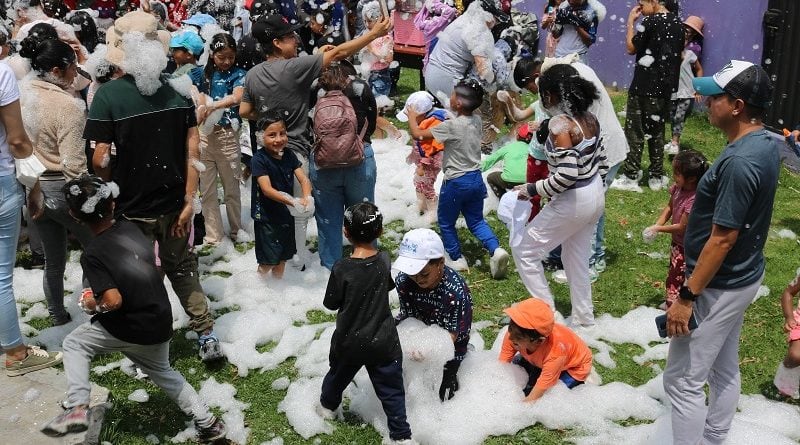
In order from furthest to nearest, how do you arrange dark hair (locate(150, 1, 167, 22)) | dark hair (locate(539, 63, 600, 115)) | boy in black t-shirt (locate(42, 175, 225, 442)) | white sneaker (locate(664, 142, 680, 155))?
1. dark hair (locate(150, 1, 167, 22))
2. white sneaker (locate(664, 142, 680, 155))
3. dark hair (locate(539, 63, 600, 115))
4. boy in black t-shirt (locate(42, 175, 225, 442))

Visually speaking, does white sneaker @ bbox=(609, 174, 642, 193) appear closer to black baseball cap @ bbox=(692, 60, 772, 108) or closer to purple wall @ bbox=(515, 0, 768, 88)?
purple wall @ bbox=(515, 0, 768, 88)

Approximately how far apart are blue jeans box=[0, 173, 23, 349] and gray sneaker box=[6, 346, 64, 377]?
14 cm

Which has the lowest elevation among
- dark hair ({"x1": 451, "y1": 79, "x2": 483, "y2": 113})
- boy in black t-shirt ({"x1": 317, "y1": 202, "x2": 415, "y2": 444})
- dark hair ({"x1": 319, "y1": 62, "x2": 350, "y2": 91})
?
boy in black t-shirt ({"x1": 317, "y1": 202, "x2": 415, "y2": 444})

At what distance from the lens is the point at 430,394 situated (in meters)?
4.76

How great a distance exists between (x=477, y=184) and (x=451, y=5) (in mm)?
4067

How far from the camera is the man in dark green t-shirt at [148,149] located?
4.70m

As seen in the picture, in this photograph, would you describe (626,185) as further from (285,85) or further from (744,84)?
(744,84)

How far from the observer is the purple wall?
9.99 meters

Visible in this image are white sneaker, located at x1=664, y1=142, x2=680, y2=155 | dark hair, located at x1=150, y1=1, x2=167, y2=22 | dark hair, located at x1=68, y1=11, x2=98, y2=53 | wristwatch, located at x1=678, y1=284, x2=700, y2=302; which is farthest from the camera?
dark hair, located at x1=150, y1=1, x2=167, y2=22

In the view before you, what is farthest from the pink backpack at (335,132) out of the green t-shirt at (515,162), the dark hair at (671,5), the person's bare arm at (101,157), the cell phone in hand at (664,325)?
the dark hair at (671,5)

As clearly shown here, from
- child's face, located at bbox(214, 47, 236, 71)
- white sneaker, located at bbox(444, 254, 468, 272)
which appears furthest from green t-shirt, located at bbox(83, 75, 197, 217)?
white sneaker, located at bbox(444, 254, 468, 272)

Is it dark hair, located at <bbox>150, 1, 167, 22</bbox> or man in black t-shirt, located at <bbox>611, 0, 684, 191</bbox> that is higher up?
dark hair, located at <bbox>150, 1, 167, 22</bbox>

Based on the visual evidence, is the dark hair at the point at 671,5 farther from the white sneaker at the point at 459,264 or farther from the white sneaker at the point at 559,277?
the white sneaker at the point at 459,264

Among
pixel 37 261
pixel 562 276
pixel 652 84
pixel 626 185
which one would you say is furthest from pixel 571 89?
pixel 37 261
